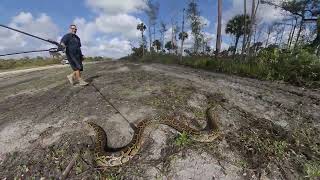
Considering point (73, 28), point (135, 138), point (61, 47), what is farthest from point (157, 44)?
point (135, 138)

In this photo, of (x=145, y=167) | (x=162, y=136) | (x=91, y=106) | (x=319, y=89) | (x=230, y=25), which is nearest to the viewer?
(x=145, y=167)

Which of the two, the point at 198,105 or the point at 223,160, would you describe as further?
the point at 198,105

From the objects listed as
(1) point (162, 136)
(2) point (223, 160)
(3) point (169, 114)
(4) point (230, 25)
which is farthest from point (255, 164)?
(4) point (230, 25)

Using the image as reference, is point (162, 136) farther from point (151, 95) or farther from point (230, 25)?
point (230, 25)

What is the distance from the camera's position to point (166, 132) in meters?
5.86

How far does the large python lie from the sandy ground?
5.2 inches

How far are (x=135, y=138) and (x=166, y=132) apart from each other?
0.75 metres

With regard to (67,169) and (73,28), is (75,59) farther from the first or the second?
(67,169)

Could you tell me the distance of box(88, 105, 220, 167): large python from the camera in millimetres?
4934

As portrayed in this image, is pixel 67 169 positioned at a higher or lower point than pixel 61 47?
lower

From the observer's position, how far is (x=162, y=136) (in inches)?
225

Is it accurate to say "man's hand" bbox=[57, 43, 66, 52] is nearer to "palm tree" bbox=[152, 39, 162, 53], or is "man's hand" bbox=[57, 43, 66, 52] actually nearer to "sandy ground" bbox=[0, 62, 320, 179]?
"sandy ground" bbox=[0, 62, 320, 179]

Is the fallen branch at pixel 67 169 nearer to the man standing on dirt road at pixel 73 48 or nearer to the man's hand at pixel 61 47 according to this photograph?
the man's hand at pixel 61 47

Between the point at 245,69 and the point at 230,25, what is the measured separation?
33301mm
